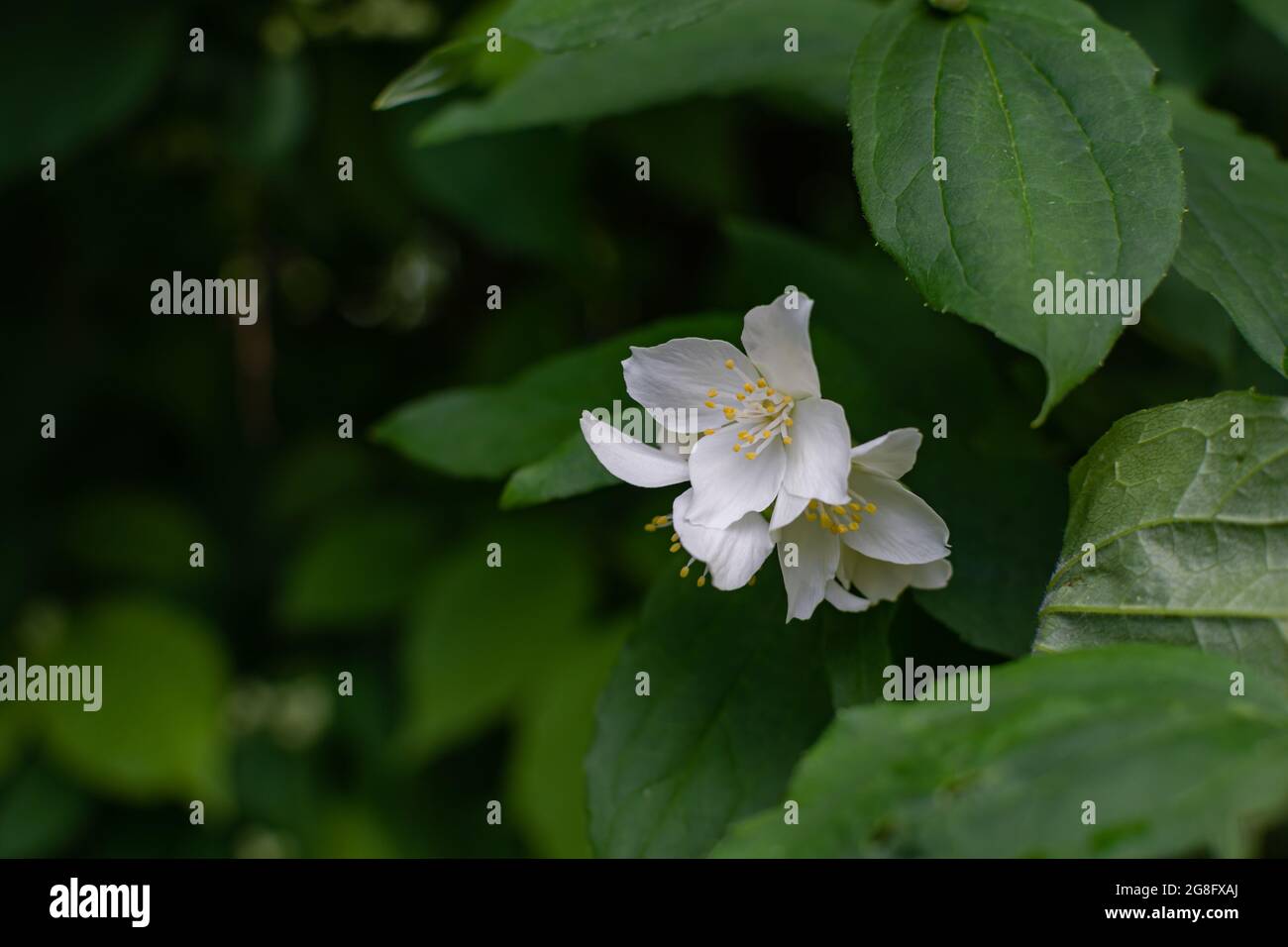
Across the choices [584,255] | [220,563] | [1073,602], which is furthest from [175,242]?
[1073,602]

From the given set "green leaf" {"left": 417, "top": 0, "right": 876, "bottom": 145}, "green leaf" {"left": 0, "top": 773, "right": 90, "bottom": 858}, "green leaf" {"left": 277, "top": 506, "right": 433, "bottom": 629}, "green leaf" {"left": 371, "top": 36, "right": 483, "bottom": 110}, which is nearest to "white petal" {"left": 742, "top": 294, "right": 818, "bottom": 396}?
"green leaf" {"left": 371, "top": 36, "right": 483, "bottom": 110}

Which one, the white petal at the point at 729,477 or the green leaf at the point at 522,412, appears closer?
the white petal at the point at 729,477

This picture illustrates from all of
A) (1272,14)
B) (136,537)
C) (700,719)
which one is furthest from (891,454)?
(136,537)

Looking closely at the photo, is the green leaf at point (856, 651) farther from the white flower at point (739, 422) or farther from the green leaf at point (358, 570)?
the green leaf at point (358, 570)

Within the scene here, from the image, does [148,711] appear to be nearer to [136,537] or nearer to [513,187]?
[136,537]

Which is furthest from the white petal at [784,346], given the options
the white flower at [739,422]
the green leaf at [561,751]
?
the green leaf at [561,751]

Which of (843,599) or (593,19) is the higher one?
(593,19)

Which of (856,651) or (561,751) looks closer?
(856,651)
